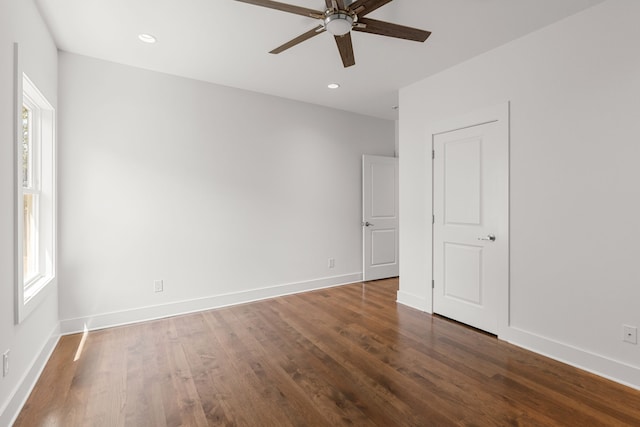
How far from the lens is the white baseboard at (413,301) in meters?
3.68

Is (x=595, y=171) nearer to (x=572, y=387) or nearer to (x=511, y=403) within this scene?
(x=572, y=387)

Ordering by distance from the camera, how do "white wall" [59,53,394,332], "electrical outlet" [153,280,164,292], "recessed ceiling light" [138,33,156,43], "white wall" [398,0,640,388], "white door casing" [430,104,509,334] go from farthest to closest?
"electrical outlet" [153,280,164,292]
"white wall" [59,53,394,332]
"white door casing" [430,104,509,334]
"recessed ceiling light" [138,33,156,43]
"white wall" [398,0,640,388]

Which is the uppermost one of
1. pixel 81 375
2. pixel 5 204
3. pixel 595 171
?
pixel 595 171

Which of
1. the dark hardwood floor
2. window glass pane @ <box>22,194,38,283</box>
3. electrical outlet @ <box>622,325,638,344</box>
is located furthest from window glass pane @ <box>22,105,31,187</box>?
electrical outlet @ <box>622,325,638,344</box>

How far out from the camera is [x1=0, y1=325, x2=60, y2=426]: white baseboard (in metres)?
1.77

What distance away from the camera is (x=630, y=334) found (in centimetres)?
216

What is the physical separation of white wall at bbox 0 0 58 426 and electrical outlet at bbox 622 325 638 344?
3865 millimetres

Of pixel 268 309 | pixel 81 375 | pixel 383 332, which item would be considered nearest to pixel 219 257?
pixel 268 309

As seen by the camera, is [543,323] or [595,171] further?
[543,323]

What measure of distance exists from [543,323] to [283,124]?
11.9 ft

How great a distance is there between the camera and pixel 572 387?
212cm

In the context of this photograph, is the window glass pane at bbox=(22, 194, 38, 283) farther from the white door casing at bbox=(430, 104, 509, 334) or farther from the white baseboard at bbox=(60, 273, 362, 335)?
the white door casing at bbox=(430, 104, 509, 334)

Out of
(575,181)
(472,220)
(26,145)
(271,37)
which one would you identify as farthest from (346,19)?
(26,145)

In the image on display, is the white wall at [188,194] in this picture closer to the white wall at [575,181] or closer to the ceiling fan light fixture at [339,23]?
the ceiling fan light fixture at [339,23]
